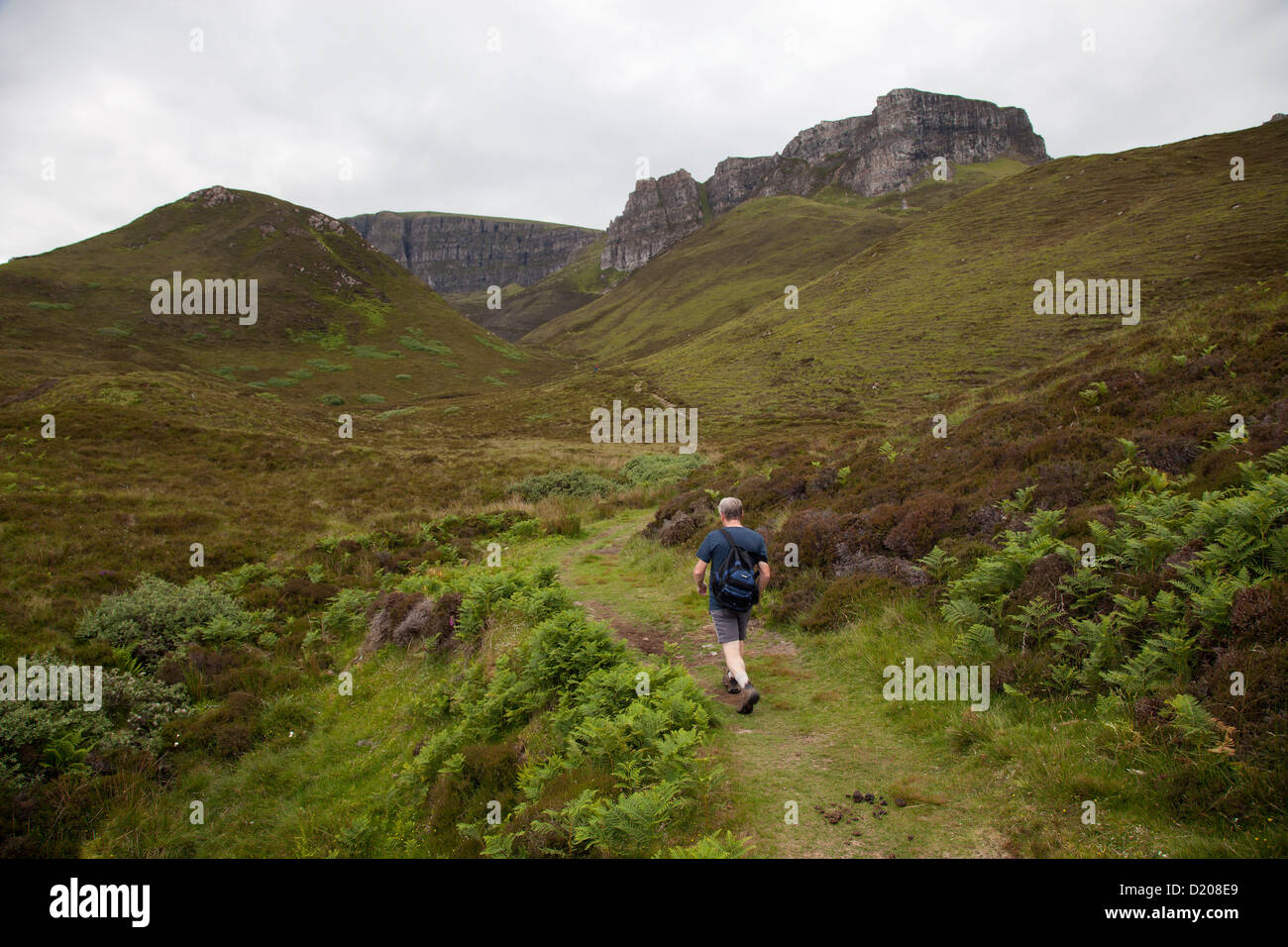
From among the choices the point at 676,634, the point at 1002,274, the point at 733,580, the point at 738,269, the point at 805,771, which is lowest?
the point at 805,771

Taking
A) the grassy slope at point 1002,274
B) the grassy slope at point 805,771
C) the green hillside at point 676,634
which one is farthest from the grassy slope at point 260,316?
the grassy slope at point 805,771

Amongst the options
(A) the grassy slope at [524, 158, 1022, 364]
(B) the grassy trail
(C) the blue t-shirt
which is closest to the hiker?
(C) the blue t-shirt

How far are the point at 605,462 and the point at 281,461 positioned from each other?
661 inches

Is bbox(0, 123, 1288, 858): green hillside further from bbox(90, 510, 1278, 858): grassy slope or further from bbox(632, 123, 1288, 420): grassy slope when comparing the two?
bbox(632, 123, 1288, 420): grassy slope

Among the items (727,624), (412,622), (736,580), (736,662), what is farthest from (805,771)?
(412,622)

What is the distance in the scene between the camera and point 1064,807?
14.2ft

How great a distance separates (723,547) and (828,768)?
268 cm

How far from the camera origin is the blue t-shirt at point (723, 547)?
23.6 feet

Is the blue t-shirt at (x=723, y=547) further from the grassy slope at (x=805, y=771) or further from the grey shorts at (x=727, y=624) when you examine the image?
the grassy slope at (x=805, y=771)

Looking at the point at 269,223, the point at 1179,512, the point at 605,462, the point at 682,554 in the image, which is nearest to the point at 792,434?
the point at 605,462

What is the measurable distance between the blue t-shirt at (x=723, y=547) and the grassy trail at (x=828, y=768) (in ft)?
4.55

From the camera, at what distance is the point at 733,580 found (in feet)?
23.2

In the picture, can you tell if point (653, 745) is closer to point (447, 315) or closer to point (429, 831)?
point (429, 831)

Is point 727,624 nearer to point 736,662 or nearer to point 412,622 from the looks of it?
point 736,662
